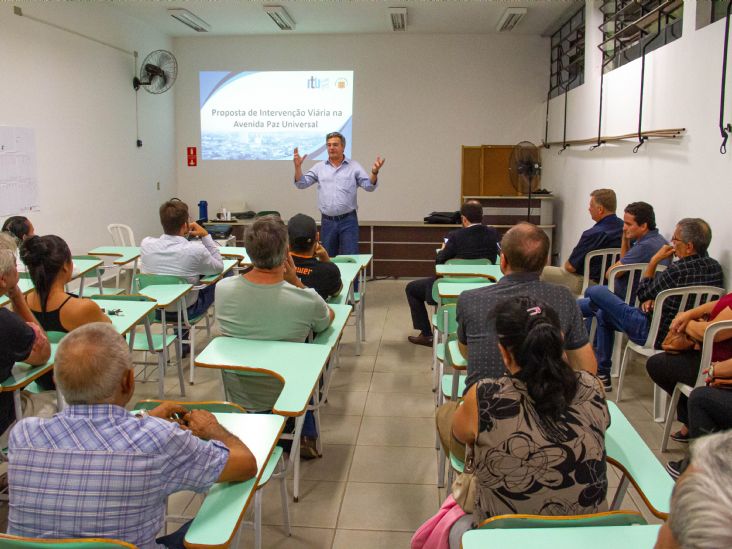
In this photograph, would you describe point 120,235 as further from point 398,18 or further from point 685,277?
point 685,277

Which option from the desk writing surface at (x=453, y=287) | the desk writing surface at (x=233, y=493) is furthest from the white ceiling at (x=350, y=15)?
the desk writing surface at (x=233, y=493)

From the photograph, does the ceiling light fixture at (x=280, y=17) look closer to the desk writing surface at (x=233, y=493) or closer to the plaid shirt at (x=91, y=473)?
the desk writing surface at (x=233, y=493)

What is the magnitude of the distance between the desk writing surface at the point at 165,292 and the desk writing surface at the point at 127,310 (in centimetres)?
15

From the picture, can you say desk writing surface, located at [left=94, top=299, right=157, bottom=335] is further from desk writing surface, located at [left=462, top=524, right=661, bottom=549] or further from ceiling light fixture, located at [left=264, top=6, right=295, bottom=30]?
ceiling light fixture, located at [left=264, top=6, right=295, bottom=30]

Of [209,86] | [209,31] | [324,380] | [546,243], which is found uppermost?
[209,31]

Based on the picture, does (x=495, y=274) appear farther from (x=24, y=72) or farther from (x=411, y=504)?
(x=24, y=72)

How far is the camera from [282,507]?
267 cm

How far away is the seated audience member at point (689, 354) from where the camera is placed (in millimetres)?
2893

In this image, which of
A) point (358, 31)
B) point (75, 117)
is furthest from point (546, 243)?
point (358, 31)

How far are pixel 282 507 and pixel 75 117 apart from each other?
17.9ft

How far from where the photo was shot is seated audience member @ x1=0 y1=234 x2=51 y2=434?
2.32m

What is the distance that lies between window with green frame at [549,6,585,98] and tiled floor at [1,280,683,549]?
4077mm

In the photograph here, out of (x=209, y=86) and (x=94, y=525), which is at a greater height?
(x=209, y=86)

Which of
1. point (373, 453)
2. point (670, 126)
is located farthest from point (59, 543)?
point (670, 126)
